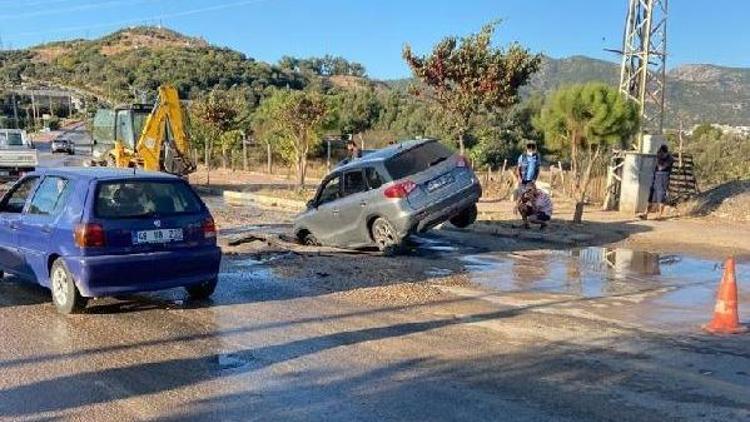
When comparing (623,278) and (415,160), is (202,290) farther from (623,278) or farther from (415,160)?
(623,278)

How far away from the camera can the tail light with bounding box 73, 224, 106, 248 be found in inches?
318

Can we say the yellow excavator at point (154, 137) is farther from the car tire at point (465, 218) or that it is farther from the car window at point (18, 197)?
the car window at point (18, 197)

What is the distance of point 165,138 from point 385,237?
1353 cm

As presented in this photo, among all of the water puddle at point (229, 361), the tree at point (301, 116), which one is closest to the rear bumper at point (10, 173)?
the tree at point (301, 116)

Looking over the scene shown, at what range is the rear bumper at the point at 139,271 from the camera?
8.07 meters

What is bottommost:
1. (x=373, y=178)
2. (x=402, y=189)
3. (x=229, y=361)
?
(x=229, y=361)

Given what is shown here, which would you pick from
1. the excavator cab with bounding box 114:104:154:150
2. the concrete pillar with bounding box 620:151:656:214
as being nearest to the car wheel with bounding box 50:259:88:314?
the concrete pillar with bounding box 620:151:656:214

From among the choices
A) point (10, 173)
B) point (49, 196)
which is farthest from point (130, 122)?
point (49, 196)

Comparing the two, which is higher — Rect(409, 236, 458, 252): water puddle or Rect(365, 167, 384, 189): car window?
Rect(365, 167, 384, 189): car window

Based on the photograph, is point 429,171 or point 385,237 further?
point 385,237

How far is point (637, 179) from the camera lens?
20.2 meters

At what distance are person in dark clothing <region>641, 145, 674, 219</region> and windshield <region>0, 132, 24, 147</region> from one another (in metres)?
23.0

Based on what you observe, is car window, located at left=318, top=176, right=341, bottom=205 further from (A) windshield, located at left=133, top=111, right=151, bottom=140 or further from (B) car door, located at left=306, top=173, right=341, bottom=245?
(A) windshield, located at left=133, top=111, right=151, bottom=140

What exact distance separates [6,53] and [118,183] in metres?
147
